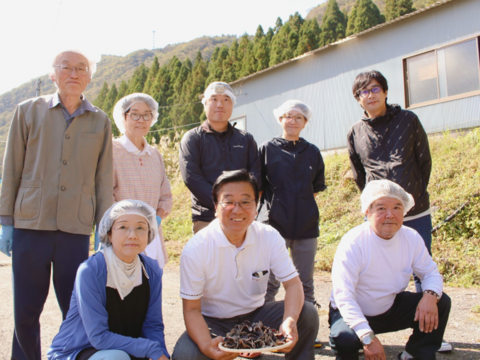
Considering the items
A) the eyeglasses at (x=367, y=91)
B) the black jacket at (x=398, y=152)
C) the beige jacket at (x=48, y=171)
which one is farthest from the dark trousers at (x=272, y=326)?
the eyeglasses at (x=367, y=91)

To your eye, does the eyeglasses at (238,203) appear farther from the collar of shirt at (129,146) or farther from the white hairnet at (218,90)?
the white hairnet at (218,90)

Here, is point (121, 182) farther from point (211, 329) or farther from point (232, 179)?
point (211, 329)

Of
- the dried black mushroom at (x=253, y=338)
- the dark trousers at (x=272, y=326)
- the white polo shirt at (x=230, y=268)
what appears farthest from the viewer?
the white polo shirt at (x=230, y=268)

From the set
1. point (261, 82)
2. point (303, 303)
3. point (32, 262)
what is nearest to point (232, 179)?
point (303, 303)

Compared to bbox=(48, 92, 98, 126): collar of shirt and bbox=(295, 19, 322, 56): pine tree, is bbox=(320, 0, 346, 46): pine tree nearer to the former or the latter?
bbox=(295, 19, 322, 56): pine tree

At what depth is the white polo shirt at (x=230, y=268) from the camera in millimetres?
2646

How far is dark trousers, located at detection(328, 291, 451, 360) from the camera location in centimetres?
268

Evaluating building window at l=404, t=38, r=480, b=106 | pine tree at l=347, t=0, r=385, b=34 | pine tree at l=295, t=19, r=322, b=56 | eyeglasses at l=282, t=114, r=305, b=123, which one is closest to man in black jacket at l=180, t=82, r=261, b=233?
eyeglasses at l=282, t=114, r=305, b=123

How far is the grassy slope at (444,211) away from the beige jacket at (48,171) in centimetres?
451

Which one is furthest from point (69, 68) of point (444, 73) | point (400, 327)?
point (444, 73)

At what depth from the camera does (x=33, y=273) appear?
269cm

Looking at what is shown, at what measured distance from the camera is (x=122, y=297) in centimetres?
252

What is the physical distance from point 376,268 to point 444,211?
448 cm

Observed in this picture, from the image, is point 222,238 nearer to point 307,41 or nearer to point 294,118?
point 294,118
